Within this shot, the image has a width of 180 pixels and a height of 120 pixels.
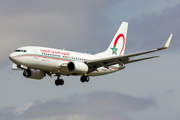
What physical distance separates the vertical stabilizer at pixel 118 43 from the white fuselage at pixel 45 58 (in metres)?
11.3

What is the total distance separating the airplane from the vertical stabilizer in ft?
13.9

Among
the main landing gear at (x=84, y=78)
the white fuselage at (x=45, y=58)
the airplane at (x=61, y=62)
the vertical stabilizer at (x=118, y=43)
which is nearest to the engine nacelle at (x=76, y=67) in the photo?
the airplane at (x=61, y=62)

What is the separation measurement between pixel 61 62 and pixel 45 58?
113 inches

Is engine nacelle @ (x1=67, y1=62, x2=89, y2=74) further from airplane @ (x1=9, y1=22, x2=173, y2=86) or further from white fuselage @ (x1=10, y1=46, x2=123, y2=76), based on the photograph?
white fuselage @ (x1=10, y1=46, x2=123, y2=76)

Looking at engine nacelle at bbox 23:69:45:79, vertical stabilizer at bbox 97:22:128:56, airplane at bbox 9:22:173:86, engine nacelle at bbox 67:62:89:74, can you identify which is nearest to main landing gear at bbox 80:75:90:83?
airplane at bbox 9:22:173:86

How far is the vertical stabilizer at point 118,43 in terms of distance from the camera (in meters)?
75.5

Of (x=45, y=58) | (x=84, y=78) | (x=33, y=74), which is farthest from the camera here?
(x=33, y=74)

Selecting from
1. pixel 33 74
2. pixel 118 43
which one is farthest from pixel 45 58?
pixel 118 43

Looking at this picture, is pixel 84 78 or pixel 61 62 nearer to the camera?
pixel 61 62

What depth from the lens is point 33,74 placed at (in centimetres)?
6569

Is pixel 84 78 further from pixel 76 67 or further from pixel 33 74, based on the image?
pixel 33 74

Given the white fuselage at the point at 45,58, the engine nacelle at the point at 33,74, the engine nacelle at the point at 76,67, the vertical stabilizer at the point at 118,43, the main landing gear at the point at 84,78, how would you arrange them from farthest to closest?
the vertical stabilizer at the point at 118,43
the main landing gear at the point at 84,78
the engine nacelle at the point at 33,74
the engine nacelle at the point at 76,67
the white fuselage at the point at 45,58

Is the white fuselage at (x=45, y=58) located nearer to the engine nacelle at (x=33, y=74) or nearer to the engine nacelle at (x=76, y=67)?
the engine nacelle at (x=76, y=67)

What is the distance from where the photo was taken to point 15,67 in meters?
65.1
